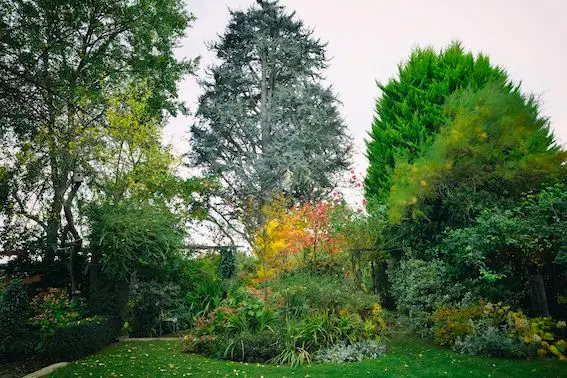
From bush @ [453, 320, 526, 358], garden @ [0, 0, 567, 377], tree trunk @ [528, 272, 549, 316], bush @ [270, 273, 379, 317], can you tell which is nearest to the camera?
bush @ [453, 320, 526, 358]

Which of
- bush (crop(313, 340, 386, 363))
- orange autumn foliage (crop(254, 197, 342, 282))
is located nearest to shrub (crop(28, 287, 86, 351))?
orange autumn foliage (crop(254, 197, 342, 282))

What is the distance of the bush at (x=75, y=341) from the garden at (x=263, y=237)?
25mm

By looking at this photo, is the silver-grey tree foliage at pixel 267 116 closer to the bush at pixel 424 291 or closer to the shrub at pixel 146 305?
the shrub at pixel 146 305

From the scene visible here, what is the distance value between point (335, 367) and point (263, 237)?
16.4ft

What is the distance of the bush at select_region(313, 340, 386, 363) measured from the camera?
6633mm

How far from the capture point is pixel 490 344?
21.3 ft

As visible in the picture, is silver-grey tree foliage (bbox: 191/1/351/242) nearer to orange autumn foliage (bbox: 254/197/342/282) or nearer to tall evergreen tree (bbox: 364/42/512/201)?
tall evergreen tree (bbox: 364/42/512/201)

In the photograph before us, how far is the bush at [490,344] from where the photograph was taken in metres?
6.32

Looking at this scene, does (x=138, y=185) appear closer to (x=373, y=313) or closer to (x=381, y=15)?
(x=373, y=313)

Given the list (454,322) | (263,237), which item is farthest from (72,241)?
(454,322)

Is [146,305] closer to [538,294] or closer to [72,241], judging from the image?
[72,241]

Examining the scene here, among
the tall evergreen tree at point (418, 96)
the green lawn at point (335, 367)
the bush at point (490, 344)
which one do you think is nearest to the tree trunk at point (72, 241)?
the green lawn at point (335, 367)

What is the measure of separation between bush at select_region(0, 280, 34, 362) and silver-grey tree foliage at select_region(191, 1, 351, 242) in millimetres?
10068

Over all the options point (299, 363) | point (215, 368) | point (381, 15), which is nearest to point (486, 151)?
point (381, 15)
